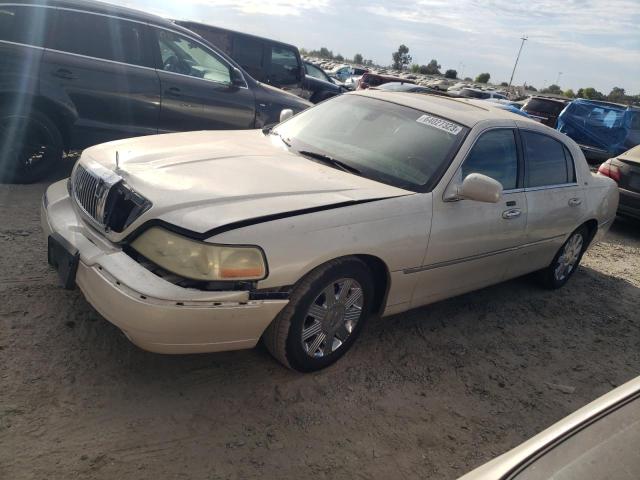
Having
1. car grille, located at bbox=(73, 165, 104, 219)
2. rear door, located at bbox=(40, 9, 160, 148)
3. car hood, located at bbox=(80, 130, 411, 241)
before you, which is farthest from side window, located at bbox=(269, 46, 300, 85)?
car grille, located at bbox=(73, 165, 104, 219)

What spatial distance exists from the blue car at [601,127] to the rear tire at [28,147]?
11.7 m

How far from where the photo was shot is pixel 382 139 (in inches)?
146

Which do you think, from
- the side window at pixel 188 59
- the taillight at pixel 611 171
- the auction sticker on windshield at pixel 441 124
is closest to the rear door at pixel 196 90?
the side window at pixel 188 59

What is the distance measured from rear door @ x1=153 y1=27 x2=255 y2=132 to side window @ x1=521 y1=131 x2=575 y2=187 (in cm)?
355

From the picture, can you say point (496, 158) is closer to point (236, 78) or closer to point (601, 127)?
point (236, 78)

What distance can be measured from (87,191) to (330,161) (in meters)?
1.51

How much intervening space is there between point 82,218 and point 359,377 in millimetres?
1856

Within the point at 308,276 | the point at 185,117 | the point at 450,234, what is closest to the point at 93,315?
the point at 308,276

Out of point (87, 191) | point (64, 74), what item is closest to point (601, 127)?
point (64, 74)

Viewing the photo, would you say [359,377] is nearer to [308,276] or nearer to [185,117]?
[308,276]

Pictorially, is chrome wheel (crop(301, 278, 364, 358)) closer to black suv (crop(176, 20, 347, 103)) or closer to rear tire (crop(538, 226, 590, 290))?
rear tire (crop(538, 226, 590, 290))

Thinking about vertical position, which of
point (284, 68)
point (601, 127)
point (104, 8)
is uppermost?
point (104, 8)

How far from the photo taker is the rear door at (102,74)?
5.17 meters

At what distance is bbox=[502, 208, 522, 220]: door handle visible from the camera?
3.83 meters
